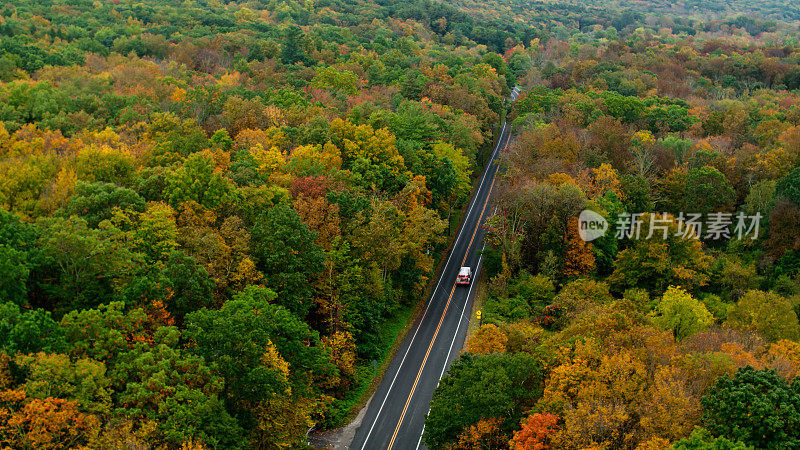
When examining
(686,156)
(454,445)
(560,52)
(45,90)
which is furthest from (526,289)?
(560,52)

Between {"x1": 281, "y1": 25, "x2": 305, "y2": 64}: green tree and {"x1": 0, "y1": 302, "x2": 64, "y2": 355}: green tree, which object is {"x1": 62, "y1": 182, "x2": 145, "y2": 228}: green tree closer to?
{"x1": 0, "y1": 302, "x2": 64, "y2": 355}: green tree

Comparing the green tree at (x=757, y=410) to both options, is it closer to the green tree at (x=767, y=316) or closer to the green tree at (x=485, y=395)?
the green tree at (x=485, y=395)

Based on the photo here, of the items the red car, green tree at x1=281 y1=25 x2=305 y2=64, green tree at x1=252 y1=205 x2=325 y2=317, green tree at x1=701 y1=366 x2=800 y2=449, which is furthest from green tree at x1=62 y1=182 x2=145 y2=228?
green tree at x1=281 y1=25 x2=305 y2=64

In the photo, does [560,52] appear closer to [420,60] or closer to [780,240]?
[420,60]
